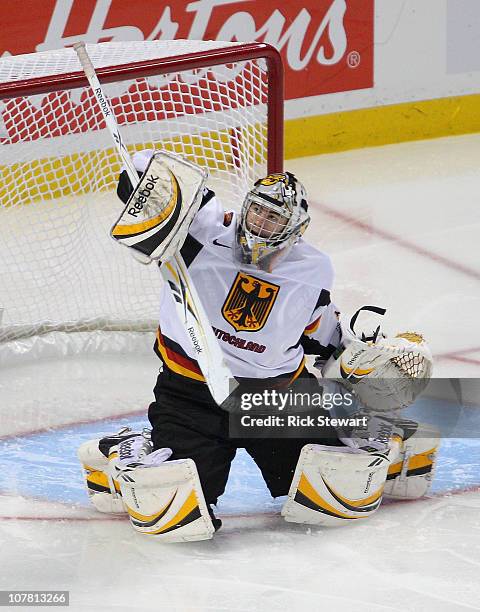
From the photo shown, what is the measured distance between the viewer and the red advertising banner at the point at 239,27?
17.6 ft

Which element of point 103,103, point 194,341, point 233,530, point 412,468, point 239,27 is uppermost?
point 239,27

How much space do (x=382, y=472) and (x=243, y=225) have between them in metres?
0.71

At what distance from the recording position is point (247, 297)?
3166mm

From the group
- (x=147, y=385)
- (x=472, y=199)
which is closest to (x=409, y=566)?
(x=147, y=385)

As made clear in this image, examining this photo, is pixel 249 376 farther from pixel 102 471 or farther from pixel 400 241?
pixel 400 241

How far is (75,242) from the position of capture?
4.57 m

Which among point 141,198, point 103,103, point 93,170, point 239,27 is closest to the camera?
point 141,198

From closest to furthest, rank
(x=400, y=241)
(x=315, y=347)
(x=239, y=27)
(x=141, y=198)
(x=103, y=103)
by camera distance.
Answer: (x=141, y=198) < (x=103, y=103) < (x=315, y=347) < (x=400, y=241) < (x=239, y=27)

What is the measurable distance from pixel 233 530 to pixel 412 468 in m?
0.50

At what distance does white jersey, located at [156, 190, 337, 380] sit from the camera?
317cm

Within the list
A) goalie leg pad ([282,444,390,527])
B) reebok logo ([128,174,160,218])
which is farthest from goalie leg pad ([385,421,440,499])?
reebok logo ([128,174,160,218])

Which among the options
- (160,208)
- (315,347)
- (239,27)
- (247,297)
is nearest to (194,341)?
(247,297)

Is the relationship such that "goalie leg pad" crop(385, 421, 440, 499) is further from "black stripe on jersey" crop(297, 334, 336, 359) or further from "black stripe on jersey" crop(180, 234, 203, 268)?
"black stripe on jersey" crop(180, 234, 203, 268)

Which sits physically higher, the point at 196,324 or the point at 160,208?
the point at 160,208
